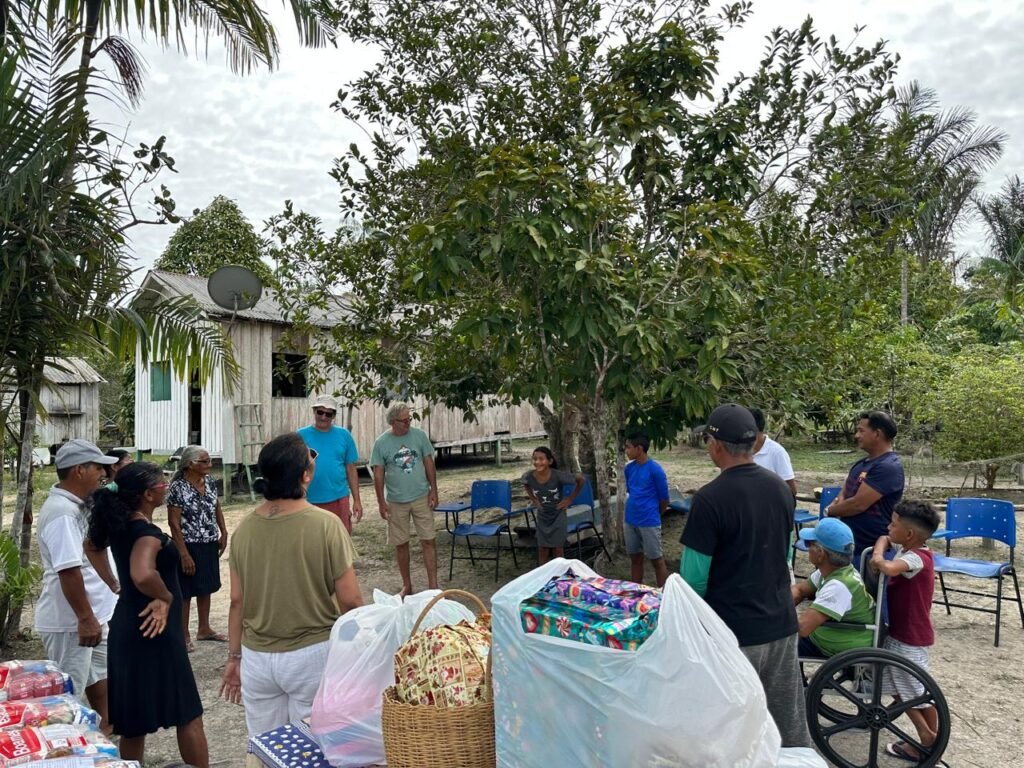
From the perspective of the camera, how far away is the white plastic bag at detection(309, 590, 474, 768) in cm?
270

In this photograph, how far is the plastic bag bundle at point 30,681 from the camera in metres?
3.18

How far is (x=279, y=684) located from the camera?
125 inches

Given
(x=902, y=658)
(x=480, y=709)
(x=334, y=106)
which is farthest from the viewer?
(x=334, y=106)

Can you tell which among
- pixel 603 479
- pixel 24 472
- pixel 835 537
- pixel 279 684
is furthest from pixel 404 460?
pixel 835 537

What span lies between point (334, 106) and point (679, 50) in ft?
12.9

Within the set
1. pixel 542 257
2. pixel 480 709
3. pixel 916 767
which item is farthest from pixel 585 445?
pixel 480 709

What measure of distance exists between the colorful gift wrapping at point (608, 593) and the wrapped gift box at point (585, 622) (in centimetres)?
2

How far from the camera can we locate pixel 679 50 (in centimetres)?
716

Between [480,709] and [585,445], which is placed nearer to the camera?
[480,709]

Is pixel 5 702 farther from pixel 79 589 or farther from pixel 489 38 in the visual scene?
pixel 489 38

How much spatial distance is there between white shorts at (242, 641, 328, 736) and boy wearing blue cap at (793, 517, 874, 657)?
7.53 feet

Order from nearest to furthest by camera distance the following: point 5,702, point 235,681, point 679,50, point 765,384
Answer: point 5,702 < point 235,681 < point 679,50 < point 765,384

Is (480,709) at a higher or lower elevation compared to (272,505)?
lower

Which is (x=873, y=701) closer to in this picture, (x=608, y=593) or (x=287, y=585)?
(x=608, y=593)
